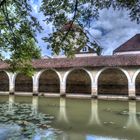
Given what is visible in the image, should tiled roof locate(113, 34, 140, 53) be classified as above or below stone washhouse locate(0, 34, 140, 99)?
above

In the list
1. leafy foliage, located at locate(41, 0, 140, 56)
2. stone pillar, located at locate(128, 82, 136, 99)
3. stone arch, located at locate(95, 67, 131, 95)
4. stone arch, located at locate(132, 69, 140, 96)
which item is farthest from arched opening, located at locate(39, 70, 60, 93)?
leafy foliage, located at locate(41, 0, 140, 56)

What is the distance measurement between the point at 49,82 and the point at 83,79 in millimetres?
3842

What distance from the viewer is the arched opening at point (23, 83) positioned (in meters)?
31.3

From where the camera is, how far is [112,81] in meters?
27.5

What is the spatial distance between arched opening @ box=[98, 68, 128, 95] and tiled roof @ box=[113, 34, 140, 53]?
1188cm

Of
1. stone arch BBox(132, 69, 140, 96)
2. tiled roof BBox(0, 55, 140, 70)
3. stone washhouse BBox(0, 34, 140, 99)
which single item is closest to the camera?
stone arch BBox(132, 69, 140, 96)

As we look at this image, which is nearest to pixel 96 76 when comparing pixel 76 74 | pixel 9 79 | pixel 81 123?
pixel 76 74

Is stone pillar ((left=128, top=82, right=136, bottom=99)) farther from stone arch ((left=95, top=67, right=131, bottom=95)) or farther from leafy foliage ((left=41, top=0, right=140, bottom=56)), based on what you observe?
leafy foliage ((left=41, top=0, right=140, bottom=56))

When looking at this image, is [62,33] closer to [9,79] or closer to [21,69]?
[21,69]

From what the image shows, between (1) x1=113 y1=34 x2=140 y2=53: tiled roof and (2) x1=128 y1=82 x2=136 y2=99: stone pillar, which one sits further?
(1) x1=113 y1=34 x2=140 y2=53: tiled roof

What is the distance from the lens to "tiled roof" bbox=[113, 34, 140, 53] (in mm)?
38719

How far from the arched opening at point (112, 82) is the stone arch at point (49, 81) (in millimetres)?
4668

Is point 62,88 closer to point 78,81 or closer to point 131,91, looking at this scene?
point 78,81

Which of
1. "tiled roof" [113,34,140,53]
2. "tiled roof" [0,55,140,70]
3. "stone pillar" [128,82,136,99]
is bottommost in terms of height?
"stone pillar" [128,82,136,99]
